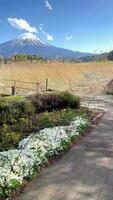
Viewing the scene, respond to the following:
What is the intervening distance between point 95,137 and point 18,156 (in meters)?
3.90

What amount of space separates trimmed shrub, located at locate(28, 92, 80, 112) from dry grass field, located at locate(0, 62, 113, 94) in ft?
22.9

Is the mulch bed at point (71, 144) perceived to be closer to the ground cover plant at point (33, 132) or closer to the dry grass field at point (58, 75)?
the ground cover plant at point (33, 132)

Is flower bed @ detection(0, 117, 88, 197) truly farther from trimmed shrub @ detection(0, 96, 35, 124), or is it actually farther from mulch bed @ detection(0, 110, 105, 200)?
trimmed shrub @ detection(0, 96, 35, 124)

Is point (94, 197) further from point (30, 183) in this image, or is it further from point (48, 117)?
point (48, 117)

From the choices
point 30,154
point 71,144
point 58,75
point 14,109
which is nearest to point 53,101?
point 14,109

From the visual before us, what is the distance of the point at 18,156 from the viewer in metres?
7.73

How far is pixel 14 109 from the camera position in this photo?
39.2ft

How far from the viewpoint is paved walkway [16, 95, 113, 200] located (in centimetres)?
690

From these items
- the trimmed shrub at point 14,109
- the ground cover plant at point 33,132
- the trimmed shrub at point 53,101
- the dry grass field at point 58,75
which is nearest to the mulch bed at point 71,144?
the ground cover plant at point 33,132

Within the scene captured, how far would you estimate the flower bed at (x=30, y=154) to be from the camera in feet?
22.6

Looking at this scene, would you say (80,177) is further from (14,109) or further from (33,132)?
(14,109)

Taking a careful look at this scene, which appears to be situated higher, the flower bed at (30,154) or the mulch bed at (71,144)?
the flower bed at (30,154)

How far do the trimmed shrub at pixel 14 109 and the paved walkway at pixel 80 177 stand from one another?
236cm

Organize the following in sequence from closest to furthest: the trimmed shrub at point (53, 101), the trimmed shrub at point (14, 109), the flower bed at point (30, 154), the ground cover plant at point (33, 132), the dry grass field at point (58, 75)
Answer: the flower bed at point (30, 154), the ground cover plant at point (33, 132), the trimmed shrub at point (14, 109), the trimmed shrub at point (53, 101), the dry grass field at point (58, 75)
